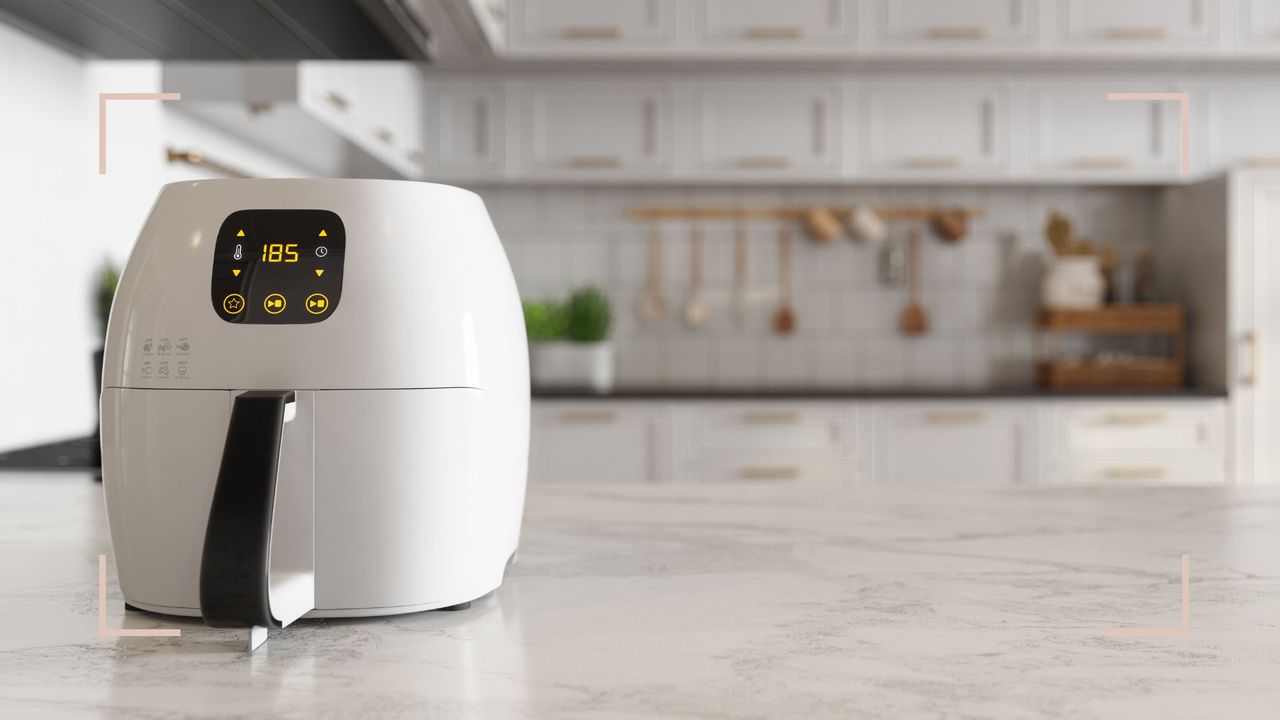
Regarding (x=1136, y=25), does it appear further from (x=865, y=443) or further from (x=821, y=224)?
(x=865, y=443)

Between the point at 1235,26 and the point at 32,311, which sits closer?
the point at 32,311

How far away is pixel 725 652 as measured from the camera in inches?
19.9

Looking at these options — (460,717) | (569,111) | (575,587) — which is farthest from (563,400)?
(460,717)

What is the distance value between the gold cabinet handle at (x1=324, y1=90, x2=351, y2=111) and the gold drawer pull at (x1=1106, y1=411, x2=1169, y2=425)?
90.0 inches

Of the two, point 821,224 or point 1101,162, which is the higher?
point 1101,162

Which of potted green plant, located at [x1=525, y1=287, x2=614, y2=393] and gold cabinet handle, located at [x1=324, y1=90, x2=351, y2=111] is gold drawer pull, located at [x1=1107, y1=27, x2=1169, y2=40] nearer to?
potted green plant, located at [x1=525, y1=287, x2=614, y2=393]

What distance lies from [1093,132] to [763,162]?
41.0 inches

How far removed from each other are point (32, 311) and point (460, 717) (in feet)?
4.62

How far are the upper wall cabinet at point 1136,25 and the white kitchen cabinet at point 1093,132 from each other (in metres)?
→ 0.17

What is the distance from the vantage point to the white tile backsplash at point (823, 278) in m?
3.40

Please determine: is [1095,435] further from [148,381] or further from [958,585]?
[148,381]

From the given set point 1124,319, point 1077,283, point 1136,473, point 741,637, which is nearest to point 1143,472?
point 1136,473

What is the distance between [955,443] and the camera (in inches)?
116

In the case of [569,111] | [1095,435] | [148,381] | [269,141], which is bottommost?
[1095,435]
